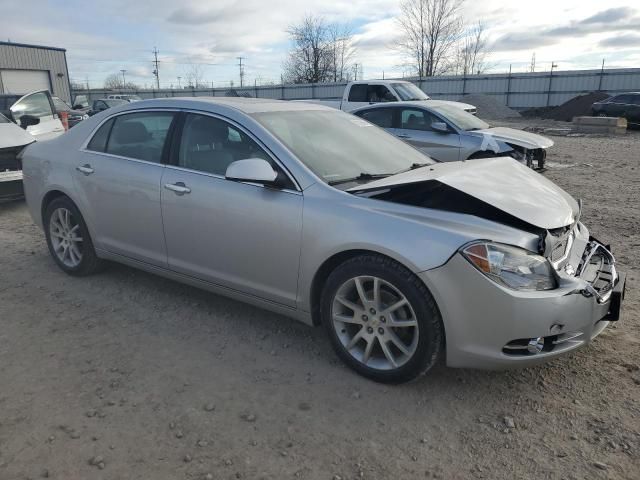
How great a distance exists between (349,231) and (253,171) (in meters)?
0.73

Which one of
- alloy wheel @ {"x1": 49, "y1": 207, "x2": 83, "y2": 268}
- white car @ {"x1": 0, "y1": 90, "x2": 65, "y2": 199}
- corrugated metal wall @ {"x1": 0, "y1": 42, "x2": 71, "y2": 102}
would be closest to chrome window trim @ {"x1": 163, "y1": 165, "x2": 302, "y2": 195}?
alloy wheel @ {"x1": 49, "y1": 207, "x2": 83, "y2": 268}

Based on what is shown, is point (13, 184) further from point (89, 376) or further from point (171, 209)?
point (89, 376)

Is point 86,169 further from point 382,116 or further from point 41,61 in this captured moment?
point 41,61

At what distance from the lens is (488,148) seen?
893 centimetres

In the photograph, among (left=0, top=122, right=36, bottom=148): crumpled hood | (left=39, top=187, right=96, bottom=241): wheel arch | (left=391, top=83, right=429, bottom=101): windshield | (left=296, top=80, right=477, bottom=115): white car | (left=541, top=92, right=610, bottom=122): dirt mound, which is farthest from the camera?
(left=541, top=92, right=610, bottom=122): dirt mound

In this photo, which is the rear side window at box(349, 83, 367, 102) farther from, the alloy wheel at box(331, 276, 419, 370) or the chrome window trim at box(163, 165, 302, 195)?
the alloy wheel at box(331, 276, 419, 370)

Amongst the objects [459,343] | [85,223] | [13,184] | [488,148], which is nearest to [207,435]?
[459,343]

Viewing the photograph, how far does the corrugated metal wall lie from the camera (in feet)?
112

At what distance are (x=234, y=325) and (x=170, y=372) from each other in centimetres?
73

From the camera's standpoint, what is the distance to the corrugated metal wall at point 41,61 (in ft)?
112

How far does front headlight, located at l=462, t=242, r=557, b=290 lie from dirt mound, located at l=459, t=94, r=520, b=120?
3070 cm

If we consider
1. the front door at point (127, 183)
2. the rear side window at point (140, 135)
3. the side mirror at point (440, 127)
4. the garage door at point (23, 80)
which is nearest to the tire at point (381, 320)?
the front door at point (127, 183)

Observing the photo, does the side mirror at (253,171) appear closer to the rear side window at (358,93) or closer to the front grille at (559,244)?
the front grille at (559,244)

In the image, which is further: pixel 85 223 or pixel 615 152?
pixel 615 152
